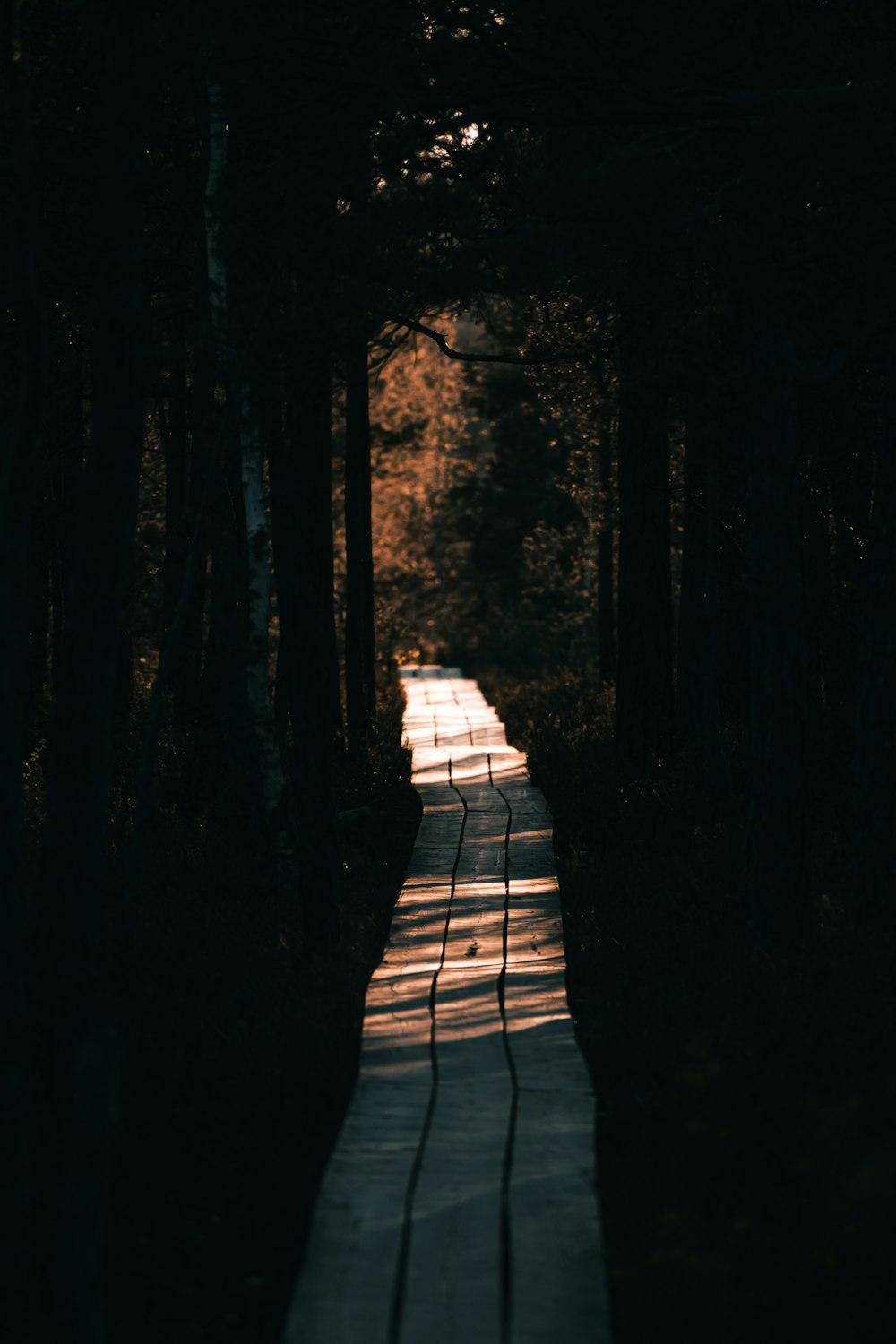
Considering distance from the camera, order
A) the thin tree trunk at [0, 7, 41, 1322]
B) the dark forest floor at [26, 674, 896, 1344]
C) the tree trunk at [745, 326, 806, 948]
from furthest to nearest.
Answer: the tree trunk at [745, 326, 806, 948], the thin tree trunk at [0, 7, 41, 1322], the dark forest floor at [26, 674, 896, 1344]

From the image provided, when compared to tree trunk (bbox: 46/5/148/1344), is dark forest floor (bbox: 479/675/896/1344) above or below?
below

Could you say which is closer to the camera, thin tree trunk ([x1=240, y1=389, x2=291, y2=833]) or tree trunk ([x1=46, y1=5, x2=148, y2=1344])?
tree trunk ([x1=46, y1=5, x2=148, y2=1344])

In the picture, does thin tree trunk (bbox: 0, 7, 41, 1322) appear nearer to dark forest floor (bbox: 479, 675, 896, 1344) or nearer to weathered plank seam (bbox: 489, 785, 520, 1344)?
weathered plank seam (bbox: 489, 785, 520, 1344)

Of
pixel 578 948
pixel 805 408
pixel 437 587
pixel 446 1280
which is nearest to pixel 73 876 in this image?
pixel 446 1280

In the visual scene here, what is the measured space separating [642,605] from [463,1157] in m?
10.6

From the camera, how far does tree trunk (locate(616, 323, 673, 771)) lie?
1608 cm

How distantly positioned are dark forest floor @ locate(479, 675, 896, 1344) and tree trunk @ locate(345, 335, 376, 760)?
8501mm

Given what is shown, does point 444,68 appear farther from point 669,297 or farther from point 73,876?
point 73,876

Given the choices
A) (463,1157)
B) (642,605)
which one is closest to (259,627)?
(463,1157)

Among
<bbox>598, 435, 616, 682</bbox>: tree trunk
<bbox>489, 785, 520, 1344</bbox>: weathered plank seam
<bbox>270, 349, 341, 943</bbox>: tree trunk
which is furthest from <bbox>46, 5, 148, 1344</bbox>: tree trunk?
<bbox>598, 435, 616, 682</bbox>: tree trunk

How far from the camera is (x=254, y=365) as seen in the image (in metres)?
8.86

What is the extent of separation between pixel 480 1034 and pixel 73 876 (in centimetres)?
257

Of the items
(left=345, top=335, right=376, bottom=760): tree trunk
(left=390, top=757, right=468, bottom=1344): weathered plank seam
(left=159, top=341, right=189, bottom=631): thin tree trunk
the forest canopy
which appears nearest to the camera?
(left=390, top=757, right=468, bottom=1344): weathered plank seam

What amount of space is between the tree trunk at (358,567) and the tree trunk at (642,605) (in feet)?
16.4
